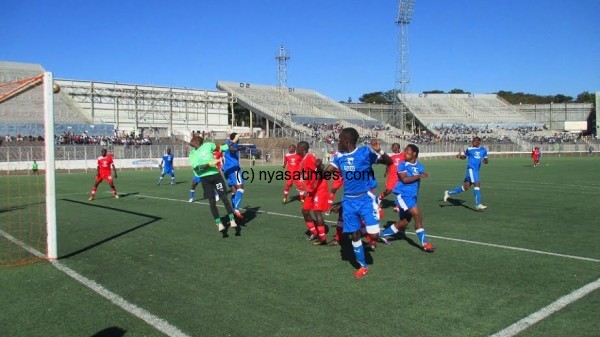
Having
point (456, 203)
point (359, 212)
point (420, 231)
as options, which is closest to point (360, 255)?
point (359, 212)

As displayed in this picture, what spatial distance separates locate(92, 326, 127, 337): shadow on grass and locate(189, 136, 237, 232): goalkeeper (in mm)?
4968

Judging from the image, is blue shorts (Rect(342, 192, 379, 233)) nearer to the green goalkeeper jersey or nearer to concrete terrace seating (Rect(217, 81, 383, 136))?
the green goalkeeper jersey

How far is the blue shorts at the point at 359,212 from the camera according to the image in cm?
711

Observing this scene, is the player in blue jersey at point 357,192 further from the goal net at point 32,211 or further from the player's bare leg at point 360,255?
the goal net at point 32,211

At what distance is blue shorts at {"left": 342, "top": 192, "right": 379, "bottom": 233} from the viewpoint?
23.3ft

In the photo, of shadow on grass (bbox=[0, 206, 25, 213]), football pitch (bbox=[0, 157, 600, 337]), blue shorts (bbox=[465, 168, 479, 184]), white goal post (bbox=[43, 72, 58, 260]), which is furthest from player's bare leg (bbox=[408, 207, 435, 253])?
shadow on grass (bbox=[0, 206, 25, 213])

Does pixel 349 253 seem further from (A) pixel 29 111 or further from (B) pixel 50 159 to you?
(A) pixel 29 111

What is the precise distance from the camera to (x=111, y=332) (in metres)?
5.03

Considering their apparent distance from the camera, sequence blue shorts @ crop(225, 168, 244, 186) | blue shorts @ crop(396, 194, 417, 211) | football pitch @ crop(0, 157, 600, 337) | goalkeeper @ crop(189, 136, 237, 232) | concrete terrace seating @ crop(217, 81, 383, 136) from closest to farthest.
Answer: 1. football pitch @ crop(0, 157, 600, 337)
2. blue shorts @ crop(396, 194, 417, 211)
3. goalkeeper @ crop(189, 136, 237, 232)
4. blue shorts @ crop(225, 168, 244, 186)
5. concrete terrace seating @ crop(217, 81, 383, 136)

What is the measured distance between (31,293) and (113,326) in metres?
1.86

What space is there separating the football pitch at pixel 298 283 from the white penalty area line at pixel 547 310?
0.01m

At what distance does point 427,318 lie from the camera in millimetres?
5312

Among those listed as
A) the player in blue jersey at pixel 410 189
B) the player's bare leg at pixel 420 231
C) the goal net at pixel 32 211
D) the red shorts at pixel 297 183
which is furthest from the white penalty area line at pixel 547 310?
the red shorts at pixel 297 183

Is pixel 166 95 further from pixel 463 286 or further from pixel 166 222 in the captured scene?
pixel 463 286
